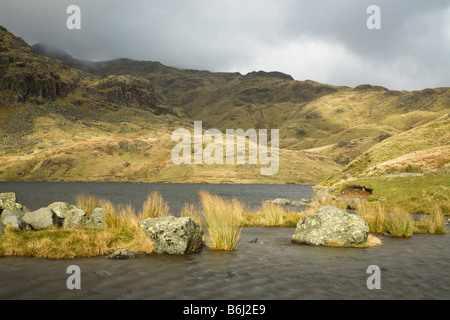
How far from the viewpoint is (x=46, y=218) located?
17516 mm

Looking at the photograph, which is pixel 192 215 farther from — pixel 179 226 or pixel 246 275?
pixel 246 275

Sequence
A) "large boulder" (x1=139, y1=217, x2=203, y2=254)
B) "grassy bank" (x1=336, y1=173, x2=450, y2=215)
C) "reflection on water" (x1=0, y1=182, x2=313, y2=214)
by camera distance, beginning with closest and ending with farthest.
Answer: "large boulder" (x1=139, y1=217, x2=203, y2=254), "grassy bank" (x1=336, y1=173, x2=450, y2=215), "reflection on water" (x1=0, y1=182, x2=313, y2=214)

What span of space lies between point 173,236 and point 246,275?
4619 mm

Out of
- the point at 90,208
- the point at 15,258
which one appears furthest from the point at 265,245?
the point at 90,208

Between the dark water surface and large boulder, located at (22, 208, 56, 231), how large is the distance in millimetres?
4579

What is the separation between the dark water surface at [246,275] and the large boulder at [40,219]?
4.58 metres

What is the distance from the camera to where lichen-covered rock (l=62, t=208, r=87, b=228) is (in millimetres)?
18406

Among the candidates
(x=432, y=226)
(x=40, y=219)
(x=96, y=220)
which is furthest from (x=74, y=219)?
(x=432, y=226)

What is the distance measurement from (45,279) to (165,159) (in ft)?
477

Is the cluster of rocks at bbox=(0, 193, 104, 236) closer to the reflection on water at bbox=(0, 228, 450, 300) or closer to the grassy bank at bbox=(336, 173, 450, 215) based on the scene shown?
the reflection on water at bbox=(0, 228, 450, 300)

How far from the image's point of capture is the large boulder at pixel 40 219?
1712cm

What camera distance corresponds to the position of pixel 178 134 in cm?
19738

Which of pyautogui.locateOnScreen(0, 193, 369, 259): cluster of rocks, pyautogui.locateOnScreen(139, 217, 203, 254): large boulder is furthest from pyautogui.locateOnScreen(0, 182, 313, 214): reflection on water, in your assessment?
pyautogui.locateOnScreen(139, 217, 203, 254): large boulder

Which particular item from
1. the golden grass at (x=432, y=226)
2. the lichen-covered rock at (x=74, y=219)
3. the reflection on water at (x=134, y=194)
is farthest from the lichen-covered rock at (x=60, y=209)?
the golden grass at (x=432, y=226)
